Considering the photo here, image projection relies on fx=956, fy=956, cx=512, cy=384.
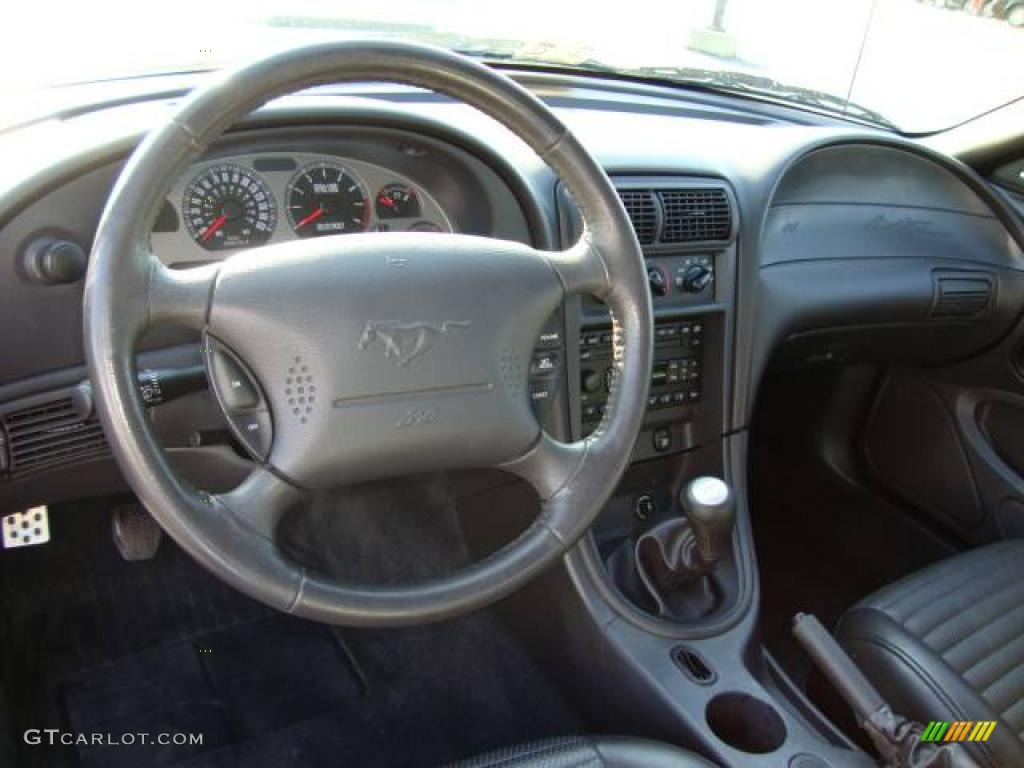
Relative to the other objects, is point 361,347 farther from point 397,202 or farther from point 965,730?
point 965,730

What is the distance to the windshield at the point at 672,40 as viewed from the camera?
1598 millimetres

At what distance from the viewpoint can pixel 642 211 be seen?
170cm

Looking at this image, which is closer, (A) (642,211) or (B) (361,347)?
(B) (361,347)

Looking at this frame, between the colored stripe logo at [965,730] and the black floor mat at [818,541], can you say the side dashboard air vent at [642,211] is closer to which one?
the colored stripe logo at [965,730]

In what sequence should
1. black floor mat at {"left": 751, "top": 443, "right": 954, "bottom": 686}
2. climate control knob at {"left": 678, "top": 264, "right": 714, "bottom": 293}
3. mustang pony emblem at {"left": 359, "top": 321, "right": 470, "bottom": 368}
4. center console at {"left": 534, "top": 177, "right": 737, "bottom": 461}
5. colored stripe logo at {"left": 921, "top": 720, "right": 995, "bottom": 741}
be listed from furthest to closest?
1. black floor mat at {"left": 751, "top": 443, "right": 954, "bottom": 686}
2. climate control knob at {"left": 678, "top": 264, "right": 714, "bottom": 293}
3. center console at {"left": 534, "top": 177, "right": 737, "bottom": 461}
4. colored stripe logo at {"left": 921, "top": 720, "right": 995, "bottom": 741}
5. mustang pony emblem at {"left": 359, "top": 321, "right": 470, "bottom": 368}

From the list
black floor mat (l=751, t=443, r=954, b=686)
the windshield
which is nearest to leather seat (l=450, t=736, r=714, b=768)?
black floor mat (l=751, t=443, r=954, b=686)

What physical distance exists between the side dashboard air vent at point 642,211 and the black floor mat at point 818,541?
105cm

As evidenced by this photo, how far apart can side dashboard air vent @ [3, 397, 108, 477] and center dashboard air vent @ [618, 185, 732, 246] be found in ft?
3.13

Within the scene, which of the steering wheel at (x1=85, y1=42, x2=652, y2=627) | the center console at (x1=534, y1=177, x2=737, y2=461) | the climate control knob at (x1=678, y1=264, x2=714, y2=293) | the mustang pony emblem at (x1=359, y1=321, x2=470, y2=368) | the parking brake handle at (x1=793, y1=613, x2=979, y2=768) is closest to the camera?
the steering wheel at (x1=85, y1=42, x2=652, y2=627)

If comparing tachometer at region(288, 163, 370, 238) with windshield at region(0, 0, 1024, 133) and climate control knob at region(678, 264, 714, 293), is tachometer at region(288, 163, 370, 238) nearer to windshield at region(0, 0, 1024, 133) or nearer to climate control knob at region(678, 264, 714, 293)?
windshield at region(0, 0, 1024, 133)

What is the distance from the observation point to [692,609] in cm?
172

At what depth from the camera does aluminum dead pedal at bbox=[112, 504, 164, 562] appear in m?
1.75

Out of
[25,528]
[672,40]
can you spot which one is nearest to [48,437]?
[25,528]

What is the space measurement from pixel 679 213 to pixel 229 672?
128 cm
